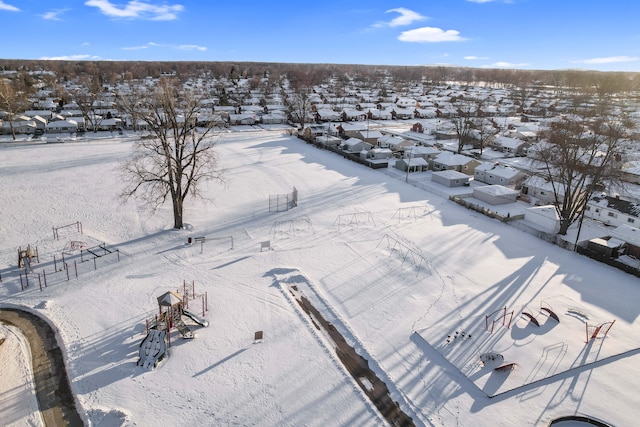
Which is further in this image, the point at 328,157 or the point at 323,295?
the point at 328,157


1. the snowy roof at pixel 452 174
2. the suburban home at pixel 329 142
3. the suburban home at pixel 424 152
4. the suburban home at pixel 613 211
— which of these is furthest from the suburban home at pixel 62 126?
the suburban home at pixel 613 211

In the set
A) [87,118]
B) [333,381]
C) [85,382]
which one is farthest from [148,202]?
[87,118]

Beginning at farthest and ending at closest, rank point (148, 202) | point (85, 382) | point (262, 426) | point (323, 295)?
point (148, 202), point (323, 295), point (85, 382), point (262, 426)

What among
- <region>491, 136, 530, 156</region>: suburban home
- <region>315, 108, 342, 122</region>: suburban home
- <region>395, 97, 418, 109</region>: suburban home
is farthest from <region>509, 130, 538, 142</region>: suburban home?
<region>395, 97, 418, 109</region>: suburban home

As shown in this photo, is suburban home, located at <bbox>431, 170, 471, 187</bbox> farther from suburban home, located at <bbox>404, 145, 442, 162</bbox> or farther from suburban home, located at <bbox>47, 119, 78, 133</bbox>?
suburban home, located at <bbox>47, 119, 78, 133</bbox>

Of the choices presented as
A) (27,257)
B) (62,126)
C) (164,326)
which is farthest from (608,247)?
(62,126)

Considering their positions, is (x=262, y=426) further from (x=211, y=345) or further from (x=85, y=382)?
(x=85, y=382)

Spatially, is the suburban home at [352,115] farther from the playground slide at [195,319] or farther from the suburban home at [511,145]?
the playground slide at [195,319]

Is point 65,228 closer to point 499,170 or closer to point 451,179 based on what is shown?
point 451,179
